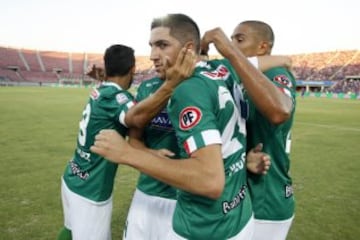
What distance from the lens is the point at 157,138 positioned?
2883 mm

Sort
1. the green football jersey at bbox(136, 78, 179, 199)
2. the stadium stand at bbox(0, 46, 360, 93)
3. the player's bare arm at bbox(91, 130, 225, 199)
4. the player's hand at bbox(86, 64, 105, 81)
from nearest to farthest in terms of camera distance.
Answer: the player's bare arm at bbox(91, 130, 225, 199) < the green football jersey at bbox(136, 78, 179, 199) < the player's hand at bbox(86, 64, 105, 81) < the stadium stand at bbox(0, 46, 360, 93)

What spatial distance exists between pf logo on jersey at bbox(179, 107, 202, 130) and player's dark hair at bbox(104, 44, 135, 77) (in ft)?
5.80

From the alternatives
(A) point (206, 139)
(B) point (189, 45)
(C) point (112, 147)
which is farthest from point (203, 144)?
(B) point (189, 45)

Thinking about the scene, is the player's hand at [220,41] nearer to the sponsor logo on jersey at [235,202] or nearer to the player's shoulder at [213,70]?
the player's shoulder at [213,70]

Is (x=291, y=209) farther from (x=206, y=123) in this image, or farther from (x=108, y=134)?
(x=108, y=134)

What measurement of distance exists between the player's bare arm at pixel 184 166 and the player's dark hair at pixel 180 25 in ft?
2.59

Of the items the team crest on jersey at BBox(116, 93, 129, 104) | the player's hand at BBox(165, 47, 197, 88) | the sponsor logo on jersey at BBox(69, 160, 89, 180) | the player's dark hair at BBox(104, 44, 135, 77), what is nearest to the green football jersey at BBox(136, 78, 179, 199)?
the team crest on jersey at BBox(116, 93, 129, 104)

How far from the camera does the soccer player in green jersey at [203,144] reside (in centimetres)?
161

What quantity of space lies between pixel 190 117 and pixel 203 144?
0.48 feet

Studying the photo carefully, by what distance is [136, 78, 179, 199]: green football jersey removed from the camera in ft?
9.20

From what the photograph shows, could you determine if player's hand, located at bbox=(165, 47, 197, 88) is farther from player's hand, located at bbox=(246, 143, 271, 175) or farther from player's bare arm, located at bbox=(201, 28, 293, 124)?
player's hand, located at bbox=(246, 143, 271, 175)

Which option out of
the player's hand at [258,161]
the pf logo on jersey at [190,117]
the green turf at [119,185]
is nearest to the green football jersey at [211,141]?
the pf logo on jersey at [190,117]

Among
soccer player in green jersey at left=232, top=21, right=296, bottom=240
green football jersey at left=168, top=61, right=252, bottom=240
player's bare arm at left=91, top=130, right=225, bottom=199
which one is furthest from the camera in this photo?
soccer player in green jersey at left=232, top=21, right=296, bottom=240

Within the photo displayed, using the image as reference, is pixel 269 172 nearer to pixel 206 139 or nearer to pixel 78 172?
pixel 206 139
